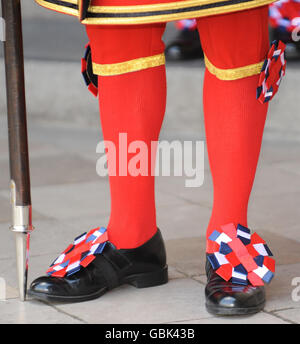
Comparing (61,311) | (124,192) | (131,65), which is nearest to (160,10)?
(131,65)

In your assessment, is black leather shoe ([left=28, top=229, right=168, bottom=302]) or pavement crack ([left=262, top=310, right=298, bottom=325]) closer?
pavement crack ([left=262, top=310, right=298, bottom=325])

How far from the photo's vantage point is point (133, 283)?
1.82m

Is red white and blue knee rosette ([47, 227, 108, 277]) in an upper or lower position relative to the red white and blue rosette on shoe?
lower

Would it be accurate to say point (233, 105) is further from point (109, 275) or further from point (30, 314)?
point (30, 314)

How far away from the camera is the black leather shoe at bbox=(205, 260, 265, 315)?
5.29 ft

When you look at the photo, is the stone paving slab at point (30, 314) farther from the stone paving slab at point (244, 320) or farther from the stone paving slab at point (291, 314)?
the stone paving slab at point (291, 314)

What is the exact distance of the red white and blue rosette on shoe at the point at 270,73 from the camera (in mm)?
1640

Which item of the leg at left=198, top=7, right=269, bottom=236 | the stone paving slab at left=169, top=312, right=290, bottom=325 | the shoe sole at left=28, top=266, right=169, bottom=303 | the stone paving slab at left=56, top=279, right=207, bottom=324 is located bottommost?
the stone paving slab at left=56, top=279, right=207, bottom=324

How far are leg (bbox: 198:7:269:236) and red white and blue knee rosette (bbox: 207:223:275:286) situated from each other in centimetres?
3

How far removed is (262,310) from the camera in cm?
166

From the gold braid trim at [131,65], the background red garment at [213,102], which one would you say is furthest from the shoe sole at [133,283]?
the gold braid trim at [131,65]

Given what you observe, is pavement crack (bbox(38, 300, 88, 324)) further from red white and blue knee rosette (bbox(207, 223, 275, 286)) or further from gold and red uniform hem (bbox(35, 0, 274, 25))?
gold and red uniform hem (bbox(35, 0, 274, 25))

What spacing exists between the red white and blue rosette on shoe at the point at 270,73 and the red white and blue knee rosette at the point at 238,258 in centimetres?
28

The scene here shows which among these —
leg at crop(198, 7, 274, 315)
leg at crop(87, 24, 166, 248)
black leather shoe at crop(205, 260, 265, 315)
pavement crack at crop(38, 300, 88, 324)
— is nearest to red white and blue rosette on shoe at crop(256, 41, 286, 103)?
leg at crop(198, 7, 274, 315)
